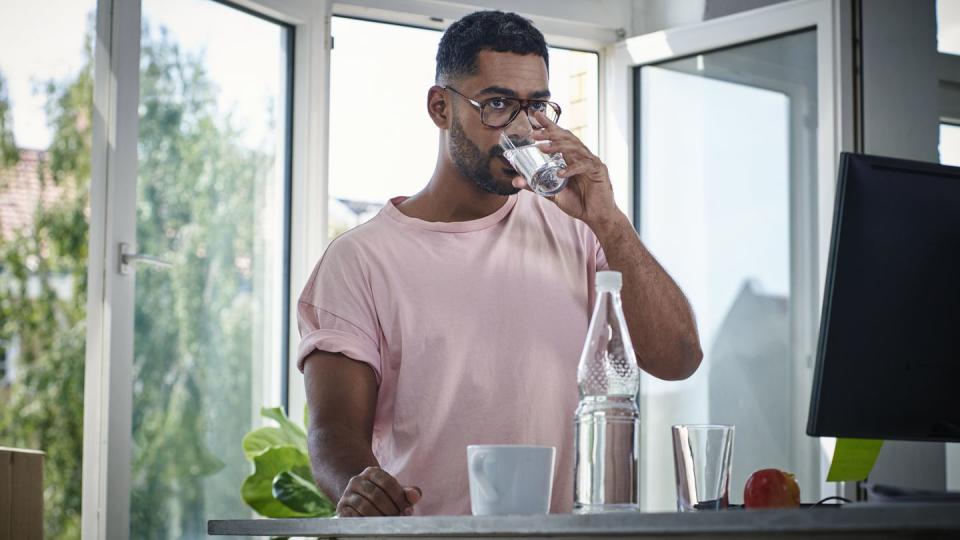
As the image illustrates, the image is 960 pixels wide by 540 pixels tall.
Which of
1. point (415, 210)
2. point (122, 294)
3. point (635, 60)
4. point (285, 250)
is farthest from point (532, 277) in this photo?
point (635, 60)

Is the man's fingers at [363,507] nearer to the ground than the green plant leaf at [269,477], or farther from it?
farther from it

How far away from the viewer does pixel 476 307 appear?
1.83 m

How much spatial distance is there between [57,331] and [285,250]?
2000 mm

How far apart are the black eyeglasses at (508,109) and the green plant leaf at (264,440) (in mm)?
1530

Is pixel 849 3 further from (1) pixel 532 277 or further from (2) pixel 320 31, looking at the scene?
(1) pixel 532 277

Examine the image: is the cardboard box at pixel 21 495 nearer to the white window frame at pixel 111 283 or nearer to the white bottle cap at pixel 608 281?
the white window frame at pixel 111 283

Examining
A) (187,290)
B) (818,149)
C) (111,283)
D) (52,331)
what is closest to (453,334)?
(111,283)

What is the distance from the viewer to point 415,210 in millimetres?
1984

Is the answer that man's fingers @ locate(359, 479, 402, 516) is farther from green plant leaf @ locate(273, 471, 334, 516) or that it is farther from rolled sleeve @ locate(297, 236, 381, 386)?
green plant leaf @ locate(273, 471, 334, 516)

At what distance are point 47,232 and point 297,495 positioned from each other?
2.20 meters

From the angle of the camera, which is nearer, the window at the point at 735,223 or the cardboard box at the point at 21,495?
the cardboard box at the point at 21,495

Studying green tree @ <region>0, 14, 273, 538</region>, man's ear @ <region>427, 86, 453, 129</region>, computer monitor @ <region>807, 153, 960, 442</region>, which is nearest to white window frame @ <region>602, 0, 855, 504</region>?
green tree @ <region>0, 14, 273, 538</region>

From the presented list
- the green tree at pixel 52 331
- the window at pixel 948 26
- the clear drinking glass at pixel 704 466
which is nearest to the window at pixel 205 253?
the green tree at pixel 52 331

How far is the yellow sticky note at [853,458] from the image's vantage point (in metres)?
1.38
